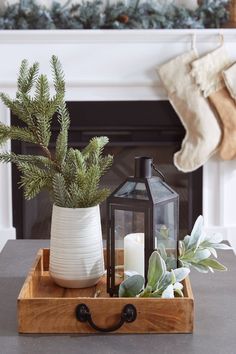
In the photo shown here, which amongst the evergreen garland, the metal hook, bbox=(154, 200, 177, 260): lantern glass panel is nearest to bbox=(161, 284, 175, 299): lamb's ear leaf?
bbox=(154, 200, 177, 260): lantern glass panel

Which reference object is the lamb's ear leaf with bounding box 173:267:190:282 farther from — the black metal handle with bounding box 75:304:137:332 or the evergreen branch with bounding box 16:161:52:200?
the evergreen branch with bounding box 16:161:52:200

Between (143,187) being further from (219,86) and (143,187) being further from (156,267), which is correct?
(219,86)

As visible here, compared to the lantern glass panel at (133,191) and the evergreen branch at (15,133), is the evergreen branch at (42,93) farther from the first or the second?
the lantern glass panel at (133,191)

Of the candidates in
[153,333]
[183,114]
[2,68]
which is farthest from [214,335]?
[2,68]

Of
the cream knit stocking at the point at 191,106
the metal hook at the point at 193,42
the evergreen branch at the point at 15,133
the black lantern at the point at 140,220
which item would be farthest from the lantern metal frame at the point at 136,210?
the metal hook at the point at 193,42

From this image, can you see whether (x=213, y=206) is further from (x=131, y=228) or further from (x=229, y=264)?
(x=131, y=228)

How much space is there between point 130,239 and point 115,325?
8.4 inches

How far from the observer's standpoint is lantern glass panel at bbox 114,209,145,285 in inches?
53.6

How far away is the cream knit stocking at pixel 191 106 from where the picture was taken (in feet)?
10.3

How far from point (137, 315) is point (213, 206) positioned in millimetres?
2072

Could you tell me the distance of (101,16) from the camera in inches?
124

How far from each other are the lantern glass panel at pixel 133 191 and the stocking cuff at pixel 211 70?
184 cm

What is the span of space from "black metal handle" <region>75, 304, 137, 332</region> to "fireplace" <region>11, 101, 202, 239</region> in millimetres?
2011

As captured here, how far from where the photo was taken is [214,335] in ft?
4.15
